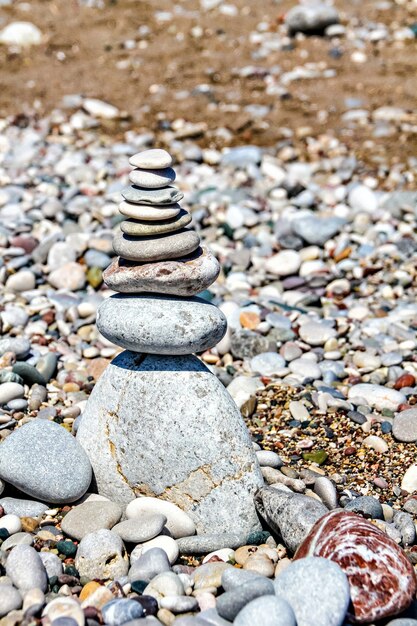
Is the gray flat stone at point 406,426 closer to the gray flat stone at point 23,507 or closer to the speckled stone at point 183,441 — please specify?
the speckled stone at point 183,441

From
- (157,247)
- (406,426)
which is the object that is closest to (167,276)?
(157,247)

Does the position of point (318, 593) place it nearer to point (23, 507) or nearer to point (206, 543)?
point (206, 543)

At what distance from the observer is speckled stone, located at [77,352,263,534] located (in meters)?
4.41

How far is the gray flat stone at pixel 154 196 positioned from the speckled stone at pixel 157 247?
198 millimetres

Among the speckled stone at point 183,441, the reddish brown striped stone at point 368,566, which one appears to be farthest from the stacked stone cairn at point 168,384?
the reddish brown striped stone at point 368,566

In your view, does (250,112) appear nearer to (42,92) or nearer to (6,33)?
(42,92)

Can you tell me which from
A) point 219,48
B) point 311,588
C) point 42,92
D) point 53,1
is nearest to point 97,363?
point 311,588

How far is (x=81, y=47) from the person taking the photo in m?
14.4

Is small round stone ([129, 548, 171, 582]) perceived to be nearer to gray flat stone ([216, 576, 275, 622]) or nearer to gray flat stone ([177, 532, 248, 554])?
gray flat stone ([177, 532, 248, 554])

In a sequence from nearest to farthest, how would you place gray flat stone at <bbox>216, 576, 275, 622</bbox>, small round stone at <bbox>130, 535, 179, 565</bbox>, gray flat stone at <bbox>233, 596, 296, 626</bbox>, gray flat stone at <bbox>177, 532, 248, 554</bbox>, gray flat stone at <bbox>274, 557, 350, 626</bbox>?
1. gray flat stone at <bbox>233, 596, 296, 626</bbox>
2. gray flat stone at <bbox>274, 557, 350, 626</bbox>
3. gray flat stone at <bbox>216, 576, 275, 622</bbox>
4. small round stone at <bbox>130, 535, 179, 565</bbox>
5. gray flat stone at <bbox>177, 532, 248, 554</bbox>

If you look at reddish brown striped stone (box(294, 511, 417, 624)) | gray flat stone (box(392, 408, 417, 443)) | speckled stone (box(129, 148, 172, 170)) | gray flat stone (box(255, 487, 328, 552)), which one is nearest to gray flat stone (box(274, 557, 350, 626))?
reddish brown striped stone (box(294, 511, 417, 624))

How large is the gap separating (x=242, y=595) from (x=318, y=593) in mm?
326

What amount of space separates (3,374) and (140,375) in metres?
1.72

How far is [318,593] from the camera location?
11.7ft
